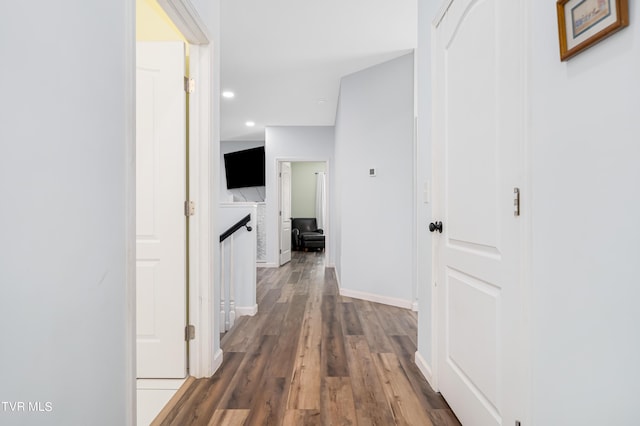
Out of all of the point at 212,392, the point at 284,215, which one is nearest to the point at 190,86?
the point at 212,392

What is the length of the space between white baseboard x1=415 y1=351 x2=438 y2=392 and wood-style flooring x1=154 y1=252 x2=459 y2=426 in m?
0.04

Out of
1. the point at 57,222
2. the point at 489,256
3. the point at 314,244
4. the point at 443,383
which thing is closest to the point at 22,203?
the point at 57,222

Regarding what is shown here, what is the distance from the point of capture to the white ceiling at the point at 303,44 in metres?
2.89

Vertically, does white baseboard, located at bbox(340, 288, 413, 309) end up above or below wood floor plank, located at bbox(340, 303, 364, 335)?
above

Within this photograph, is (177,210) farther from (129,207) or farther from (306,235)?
(306,235)

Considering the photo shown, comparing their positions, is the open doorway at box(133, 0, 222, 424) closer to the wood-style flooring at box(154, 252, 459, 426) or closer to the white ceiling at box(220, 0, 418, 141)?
the wood-style flooring at box(154, 252, 459, 426)

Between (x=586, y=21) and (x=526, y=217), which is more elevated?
(x=586, y=21)

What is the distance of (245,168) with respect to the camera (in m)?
7.81


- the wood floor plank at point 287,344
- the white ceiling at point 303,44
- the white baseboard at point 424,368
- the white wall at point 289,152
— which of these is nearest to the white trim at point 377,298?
the wood floor plank at point 287,344

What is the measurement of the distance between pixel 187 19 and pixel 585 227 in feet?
6.30

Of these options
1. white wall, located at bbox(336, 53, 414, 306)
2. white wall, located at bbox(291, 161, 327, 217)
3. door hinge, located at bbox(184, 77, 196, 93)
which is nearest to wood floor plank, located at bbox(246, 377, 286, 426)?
door hinge, located at bbox(184, 77, 196, 93)

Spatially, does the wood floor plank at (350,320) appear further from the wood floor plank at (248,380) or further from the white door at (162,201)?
the white door at (162,201)

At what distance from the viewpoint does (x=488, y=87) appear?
1.36 m

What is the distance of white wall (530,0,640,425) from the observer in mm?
731
